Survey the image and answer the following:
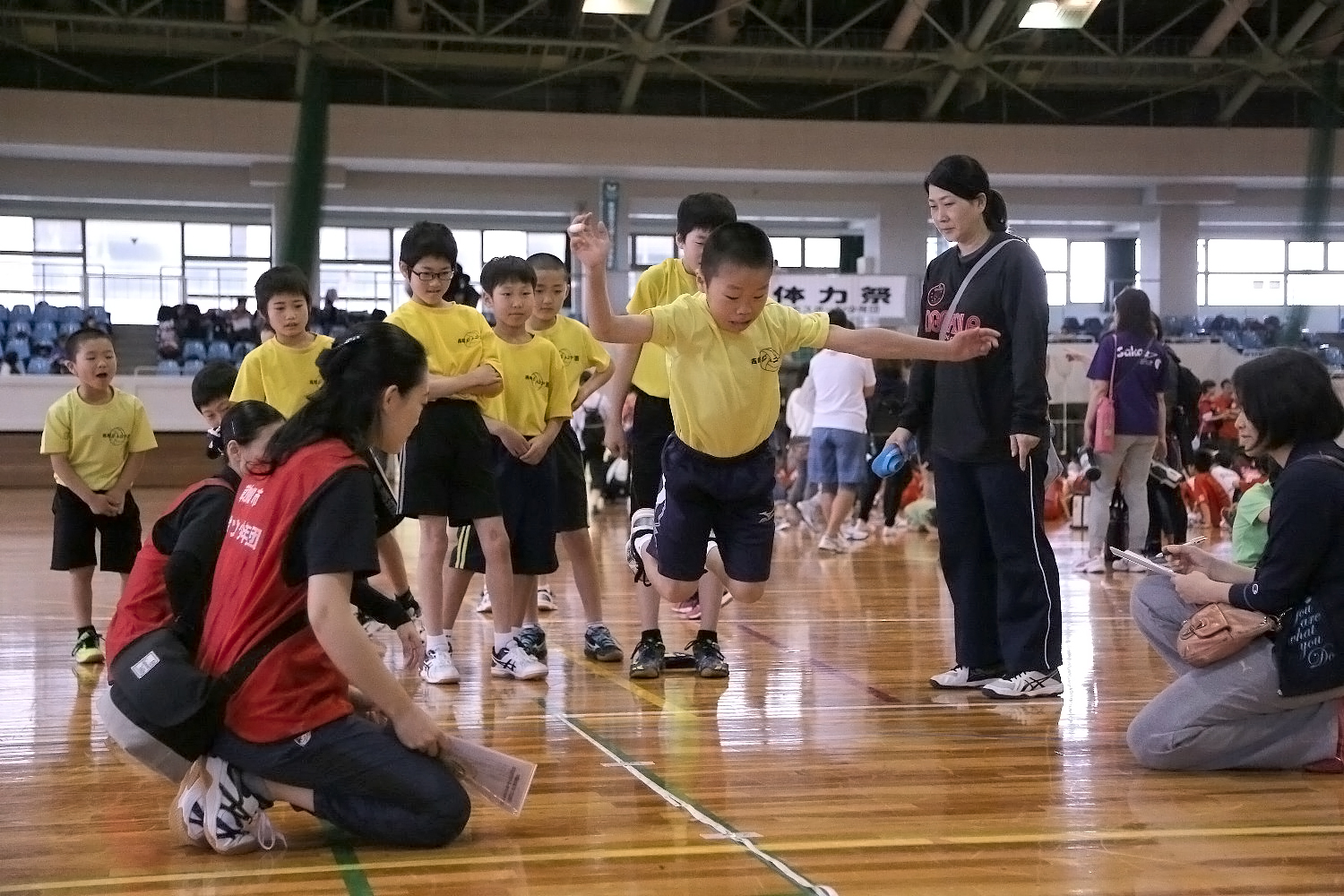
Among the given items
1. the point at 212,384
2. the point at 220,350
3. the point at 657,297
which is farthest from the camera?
the point at 220,350

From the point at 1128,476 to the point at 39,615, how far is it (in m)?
5.44

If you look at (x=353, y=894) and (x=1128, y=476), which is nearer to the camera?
(x=353, y=894)

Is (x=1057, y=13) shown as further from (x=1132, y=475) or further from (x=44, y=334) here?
(x=44, y=334)

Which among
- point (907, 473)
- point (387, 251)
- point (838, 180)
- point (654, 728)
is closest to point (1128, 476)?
point (907, 473)

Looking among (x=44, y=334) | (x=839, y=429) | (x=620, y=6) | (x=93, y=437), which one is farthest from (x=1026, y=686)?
(x=44, y=334)

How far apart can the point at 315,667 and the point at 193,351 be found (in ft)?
54.3

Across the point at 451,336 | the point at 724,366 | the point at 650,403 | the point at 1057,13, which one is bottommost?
the point at 650,403

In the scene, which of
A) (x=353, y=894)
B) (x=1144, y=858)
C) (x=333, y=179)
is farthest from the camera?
(x=333, y=179)

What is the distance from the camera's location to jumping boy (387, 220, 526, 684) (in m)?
4.58

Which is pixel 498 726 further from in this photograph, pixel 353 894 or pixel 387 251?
pixel 387 251

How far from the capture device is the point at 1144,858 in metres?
2.57

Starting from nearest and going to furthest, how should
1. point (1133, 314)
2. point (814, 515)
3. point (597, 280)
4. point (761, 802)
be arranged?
point (761, 802) < point (597, 280) < point (1133, 314) < point (814, 515)

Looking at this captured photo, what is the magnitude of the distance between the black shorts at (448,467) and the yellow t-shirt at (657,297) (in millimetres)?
667

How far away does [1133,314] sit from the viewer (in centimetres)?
762
